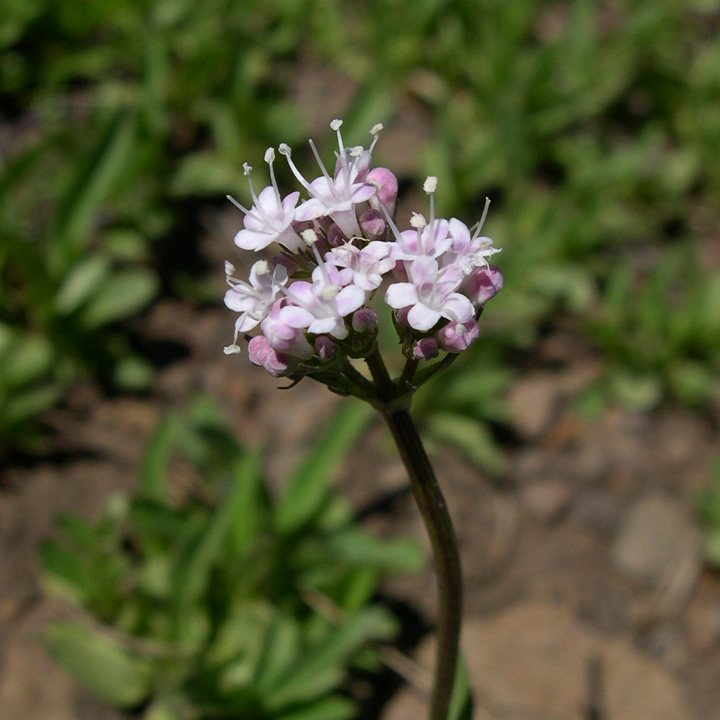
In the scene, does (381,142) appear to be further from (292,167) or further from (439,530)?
(439,530)

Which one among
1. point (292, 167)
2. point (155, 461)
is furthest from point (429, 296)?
point (155, 461)

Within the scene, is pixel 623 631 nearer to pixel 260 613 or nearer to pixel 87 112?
pixel 260 613

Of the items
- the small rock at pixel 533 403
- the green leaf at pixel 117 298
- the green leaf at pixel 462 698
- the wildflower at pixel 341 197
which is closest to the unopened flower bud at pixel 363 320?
the wildflower at pixel 341 197

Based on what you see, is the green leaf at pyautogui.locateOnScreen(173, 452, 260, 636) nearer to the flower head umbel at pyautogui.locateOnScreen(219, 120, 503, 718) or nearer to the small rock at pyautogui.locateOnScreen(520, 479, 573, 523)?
the flower head umbel at pyautogui.locateOnScreen(219, 120, 503, 718)

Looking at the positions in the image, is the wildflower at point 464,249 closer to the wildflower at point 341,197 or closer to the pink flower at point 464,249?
the pink flower at point 464,249

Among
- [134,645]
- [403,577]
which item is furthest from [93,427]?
[403,577]
